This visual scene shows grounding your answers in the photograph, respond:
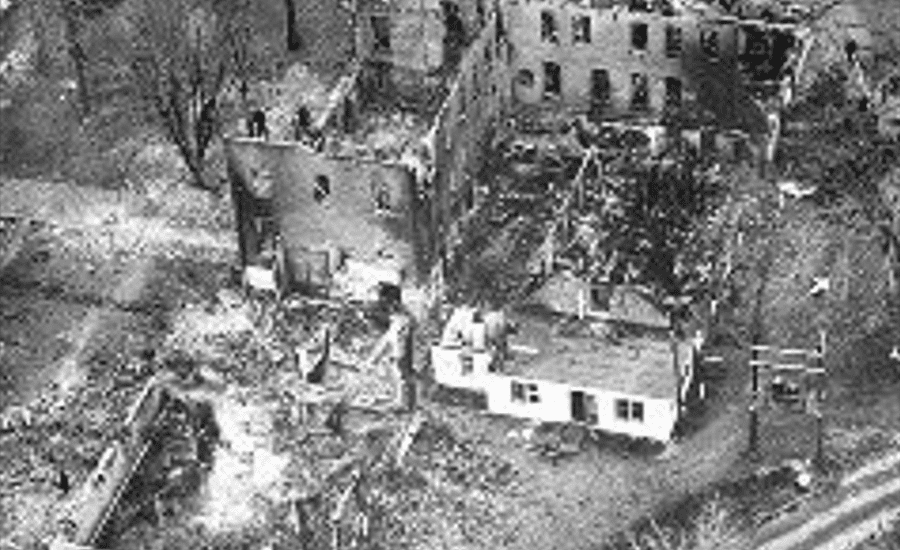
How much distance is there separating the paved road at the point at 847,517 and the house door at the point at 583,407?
7596mm

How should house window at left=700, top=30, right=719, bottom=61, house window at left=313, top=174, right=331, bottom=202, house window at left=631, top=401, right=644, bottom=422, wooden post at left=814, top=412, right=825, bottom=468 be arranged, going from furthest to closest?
1. house window at left=700, top=30, right=719, bottom=61
2. house window at left=313, top=174, right=331, bottom=202
3. house window at left=631, top=401, right=644, bottom=422
4. wooden post at left=814, top=412, right=825, bottom=468

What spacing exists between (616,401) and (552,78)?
56.6 feet

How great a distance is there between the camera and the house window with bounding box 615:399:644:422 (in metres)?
71.8

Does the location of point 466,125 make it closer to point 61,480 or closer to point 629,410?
point 629,410

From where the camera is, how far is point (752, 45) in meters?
81.4

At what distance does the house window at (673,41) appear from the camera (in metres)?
81.0

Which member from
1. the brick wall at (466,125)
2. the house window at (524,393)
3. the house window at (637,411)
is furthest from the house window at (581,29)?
the house window at (637,411)

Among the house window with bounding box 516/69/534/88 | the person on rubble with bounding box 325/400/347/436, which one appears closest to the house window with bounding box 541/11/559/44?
the house window with bounding box 516/69/534/88

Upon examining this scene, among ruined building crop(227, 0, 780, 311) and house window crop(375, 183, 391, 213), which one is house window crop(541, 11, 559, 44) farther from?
house window crop(375, 183, 391, 213)

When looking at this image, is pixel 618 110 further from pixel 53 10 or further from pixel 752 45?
pixel 53 10

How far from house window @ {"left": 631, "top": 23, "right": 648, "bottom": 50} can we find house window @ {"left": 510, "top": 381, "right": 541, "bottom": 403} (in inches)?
647

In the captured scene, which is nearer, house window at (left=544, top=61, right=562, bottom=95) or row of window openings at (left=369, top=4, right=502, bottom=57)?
row of window openings at (left=369, top=4, right=502, bottom=57)

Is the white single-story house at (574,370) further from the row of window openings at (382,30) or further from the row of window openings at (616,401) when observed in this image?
the row of window openings at (382,30)

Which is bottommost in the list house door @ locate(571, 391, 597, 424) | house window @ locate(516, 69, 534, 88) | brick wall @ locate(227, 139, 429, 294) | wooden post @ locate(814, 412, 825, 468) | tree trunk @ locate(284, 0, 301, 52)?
wooden post @ locate(814, 412, 825, 468)
